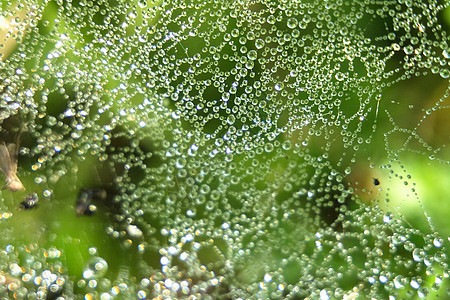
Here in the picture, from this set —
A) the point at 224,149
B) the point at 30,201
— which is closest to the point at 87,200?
the point at 30,201

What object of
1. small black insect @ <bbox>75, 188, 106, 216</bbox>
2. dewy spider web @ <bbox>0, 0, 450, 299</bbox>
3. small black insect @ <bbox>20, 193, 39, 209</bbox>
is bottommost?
small black insect @ <bbox>20, 193, 39, 209</bbox>

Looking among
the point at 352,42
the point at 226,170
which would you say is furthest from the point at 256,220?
the point at 352,42

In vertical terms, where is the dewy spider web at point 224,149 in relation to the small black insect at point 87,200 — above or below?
above

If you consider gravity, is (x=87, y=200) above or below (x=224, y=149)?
below

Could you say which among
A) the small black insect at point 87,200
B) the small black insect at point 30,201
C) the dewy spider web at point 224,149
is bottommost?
the small black insect at point 30,201

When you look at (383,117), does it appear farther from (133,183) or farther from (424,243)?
(133,183)

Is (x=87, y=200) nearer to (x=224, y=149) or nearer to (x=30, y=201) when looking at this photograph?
(x=30, y=201)
